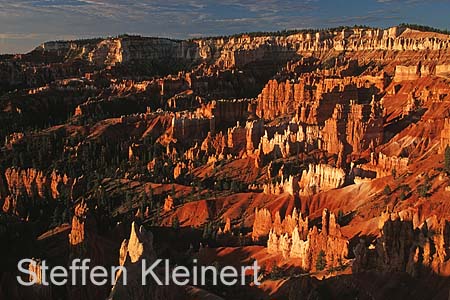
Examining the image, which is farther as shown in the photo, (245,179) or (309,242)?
(245,179)

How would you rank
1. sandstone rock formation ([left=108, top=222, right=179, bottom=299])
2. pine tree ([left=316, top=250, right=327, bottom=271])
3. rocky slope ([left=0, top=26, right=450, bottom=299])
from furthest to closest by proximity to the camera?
pine tree ([left=316, top=250, right=327, bottom=271]) < rocky slope ([left=0, top=26, right=450, bottom=299]) < sandstone rock formation ([left=108, top=222, right=179, bottom=299])

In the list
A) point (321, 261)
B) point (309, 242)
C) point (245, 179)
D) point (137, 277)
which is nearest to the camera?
point (137, 277)

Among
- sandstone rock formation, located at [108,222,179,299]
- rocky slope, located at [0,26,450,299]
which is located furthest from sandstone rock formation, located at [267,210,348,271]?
sandstone rock formation, located at [108,222,179,299]

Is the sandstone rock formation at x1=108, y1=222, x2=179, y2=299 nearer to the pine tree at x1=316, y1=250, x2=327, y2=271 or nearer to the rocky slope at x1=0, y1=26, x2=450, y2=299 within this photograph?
the rocky slope at x1=0, y1=26, x2=450, y2=299

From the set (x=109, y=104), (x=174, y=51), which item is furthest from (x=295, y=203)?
(x=174, y=51)

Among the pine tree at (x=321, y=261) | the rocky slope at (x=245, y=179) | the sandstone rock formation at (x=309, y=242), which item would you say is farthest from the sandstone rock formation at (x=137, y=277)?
the sandstone rock formation at (x=309, y=242)

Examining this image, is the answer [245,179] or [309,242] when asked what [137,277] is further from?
[245,179]

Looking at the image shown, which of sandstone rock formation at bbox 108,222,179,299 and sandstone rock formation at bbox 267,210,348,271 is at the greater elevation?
sandstone rock formation at bbox 108,222,179,299

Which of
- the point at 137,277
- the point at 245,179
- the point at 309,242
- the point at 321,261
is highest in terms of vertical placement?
the point at 137,277

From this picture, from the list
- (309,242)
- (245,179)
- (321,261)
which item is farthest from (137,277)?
(245,179)

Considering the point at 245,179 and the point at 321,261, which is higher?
the point at 321,261

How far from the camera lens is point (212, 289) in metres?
31.7

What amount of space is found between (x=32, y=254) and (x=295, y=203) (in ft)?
74.7

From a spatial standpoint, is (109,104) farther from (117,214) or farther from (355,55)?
(355,55)
